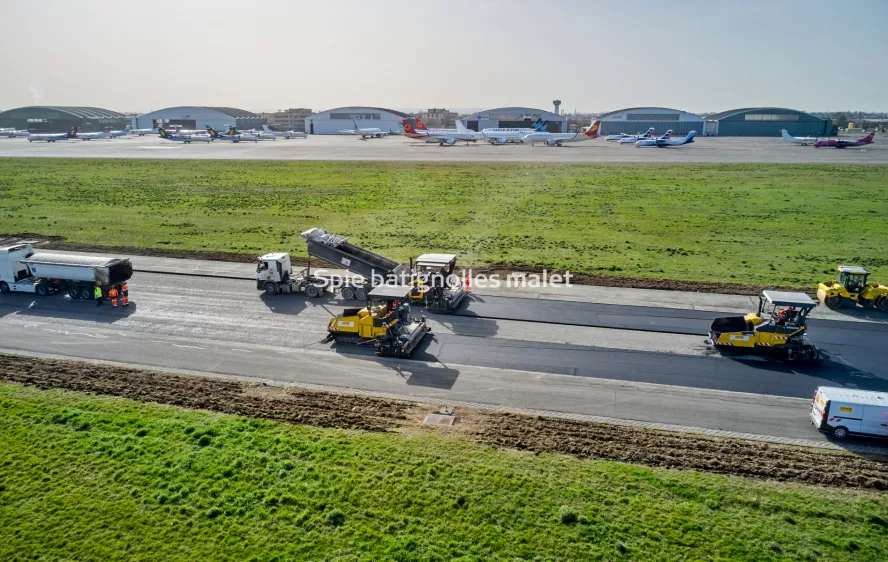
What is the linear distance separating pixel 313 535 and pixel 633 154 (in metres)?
115

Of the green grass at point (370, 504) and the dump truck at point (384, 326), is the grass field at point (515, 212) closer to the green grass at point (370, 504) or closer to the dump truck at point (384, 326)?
the dump truck at point (384, 326)

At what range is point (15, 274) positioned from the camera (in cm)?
3488

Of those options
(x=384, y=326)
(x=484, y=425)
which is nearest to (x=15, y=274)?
(x=384, y=326)

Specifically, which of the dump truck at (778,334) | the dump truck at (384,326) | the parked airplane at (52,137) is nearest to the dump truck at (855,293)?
the dump truck at (778,334)

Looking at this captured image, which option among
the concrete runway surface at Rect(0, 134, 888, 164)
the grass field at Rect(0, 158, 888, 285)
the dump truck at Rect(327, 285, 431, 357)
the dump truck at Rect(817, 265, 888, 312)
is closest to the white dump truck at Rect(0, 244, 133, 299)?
the grass field at Rect(0, 158, 888, 285)

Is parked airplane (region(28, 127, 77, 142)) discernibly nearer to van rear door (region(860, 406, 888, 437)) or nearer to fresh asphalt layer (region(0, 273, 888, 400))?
fresh asphalt layer (region(0, 273, 888, 400))

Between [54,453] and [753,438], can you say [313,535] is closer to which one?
[54,453]

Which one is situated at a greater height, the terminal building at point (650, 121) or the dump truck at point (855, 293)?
the terminal building at point (650, 121)

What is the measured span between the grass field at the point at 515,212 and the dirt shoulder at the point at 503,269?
126 cm

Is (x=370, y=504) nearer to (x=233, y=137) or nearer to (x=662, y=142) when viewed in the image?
(x=662, y=142)

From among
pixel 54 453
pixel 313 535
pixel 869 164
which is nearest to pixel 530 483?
pixel 313 535

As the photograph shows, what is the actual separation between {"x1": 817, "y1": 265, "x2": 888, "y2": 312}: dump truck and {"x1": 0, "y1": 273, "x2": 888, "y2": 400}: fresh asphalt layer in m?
2.87

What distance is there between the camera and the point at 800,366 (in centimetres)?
2583

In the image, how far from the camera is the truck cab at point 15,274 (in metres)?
34.8
